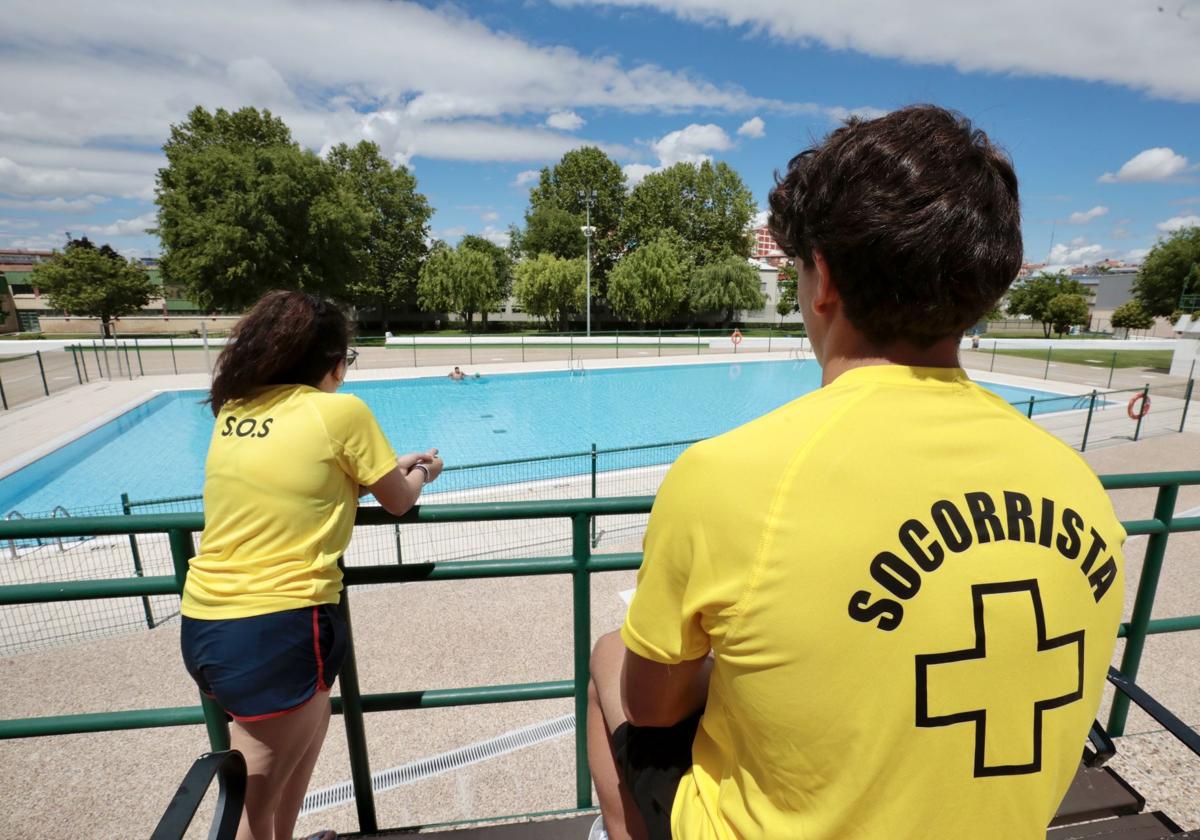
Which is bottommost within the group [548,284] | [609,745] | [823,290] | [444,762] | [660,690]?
[444,762]

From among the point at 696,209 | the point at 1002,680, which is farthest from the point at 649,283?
the point at 1002,680

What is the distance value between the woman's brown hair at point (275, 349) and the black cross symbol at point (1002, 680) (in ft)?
5.49

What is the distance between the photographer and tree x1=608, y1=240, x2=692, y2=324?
4466cm

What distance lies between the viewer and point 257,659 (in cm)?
160

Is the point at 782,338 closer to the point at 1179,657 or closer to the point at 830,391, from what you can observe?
the point at 1179,657

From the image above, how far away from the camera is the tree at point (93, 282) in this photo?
129 ft

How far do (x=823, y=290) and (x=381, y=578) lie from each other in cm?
162

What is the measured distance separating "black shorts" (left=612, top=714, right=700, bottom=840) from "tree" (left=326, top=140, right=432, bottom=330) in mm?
51200

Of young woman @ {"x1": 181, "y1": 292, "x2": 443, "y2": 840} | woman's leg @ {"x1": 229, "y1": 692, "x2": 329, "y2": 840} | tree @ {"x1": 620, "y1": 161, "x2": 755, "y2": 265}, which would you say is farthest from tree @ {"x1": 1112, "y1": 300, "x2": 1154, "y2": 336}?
woman's leg @ {"x1": 229, "y1": 692, "x2": 329, "y2": 840}

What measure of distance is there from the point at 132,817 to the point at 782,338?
4180cm

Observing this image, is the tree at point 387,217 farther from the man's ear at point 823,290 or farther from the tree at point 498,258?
the man's ear at point 823,290

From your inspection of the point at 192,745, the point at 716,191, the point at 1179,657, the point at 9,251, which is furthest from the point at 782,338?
the point at 9,251

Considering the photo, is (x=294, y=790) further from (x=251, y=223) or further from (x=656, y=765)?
(x=251, y=223)

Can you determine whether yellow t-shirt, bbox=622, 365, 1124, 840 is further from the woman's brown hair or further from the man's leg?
the woman's brown hair
